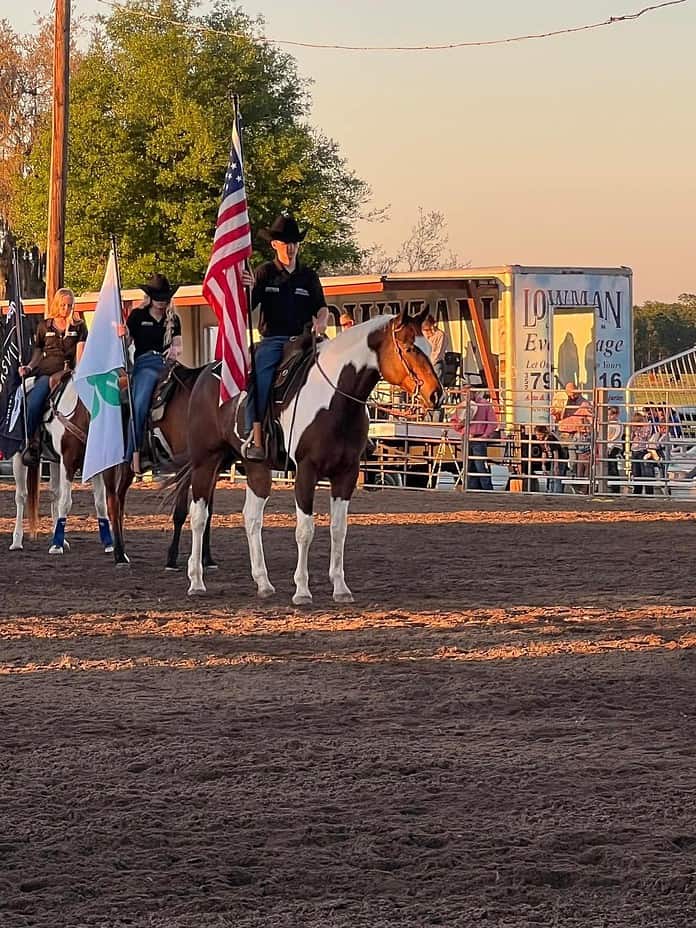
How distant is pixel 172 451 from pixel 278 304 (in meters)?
2.26

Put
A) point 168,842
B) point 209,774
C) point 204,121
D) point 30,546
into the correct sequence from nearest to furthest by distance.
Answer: point 168,842 → point 209,774 → point 30,546 → point 204,121

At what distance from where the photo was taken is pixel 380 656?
8891 mm

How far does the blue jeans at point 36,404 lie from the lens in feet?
46.5

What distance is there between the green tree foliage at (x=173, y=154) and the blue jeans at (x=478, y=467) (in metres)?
22.3

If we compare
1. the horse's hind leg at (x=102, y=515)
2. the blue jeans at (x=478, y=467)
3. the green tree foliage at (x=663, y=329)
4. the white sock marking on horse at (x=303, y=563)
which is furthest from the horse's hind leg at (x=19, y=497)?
the green tree foliage at (x=663, y=329)

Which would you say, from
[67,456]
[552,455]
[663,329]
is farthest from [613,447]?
[663,329]

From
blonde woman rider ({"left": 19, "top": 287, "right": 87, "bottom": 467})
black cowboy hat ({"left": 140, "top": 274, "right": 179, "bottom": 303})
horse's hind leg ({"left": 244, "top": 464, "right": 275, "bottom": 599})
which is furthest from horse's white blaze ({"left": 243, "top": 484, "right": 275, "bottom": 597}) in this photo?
blonde woman rider ({"left": 19, "top": 287, "right": 87, "bottom": 467})

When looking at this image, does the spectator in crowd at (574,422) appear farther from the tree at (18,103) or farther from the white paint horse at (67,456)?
the tree at (18,103)

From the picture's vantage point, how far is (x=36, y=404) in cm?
1422

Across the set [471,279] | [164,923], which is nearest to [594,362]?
[471,279]

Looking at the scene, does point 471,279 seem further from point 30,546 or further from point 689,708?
point 689,708

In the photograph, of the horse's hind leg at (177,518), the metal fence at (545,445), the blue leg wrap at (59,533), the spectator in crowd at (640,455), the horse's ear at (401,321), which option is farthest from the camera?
the spectator in crowd at (640,455)

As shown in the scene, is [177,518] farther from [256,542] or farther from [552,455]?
[552,455]

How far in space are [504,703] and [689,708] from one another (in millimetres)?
895
